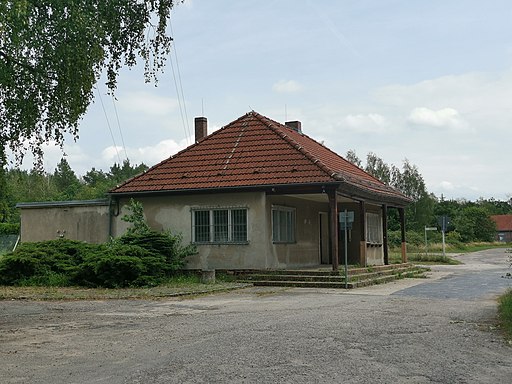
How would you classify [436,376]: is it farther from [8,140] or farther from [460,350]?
[8,140]

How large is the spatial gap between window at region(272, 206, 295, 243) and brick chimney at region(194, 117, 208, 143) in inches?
263

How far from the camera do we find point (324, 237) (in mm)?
27078

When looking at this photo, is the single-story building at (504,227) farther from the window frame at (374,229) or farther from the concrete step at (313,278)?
the concrete step at (313,278)

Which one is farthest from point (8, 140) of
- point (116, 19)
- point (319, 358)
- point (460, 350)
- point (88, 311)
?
point (460, 350)

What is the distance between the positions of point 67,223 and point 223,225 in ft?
22.6

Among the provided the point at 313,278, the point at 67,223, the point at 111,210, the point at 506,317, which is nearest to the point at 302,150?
the point at 313,278

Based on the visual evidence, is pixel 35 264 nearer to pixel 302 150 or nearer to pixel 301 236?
pixel 302 150

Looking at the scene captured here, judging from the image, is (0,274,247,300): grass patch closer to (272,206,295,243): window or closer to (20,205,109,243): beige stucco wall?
(272,206,295,243): window

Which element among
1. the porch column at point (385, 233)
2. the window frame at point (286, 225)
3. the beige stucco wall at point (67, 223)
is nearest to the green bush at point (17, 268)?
the beige stucco wall at point (67, 223)

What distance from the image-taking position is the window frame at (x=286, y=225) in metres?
22.0

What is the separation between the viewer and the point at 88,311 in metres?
13.7

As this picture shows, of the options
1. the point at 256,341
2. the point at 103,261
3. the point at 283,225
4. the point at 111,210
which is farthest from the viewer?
the point at 111,210

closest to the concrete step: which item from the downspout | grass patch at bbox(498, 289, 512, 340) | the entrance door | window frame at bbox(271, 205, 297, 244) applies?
window frame at bbox(271, 205, 297, 244)

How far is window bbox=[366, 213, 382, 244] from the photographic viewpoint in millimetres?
26781
